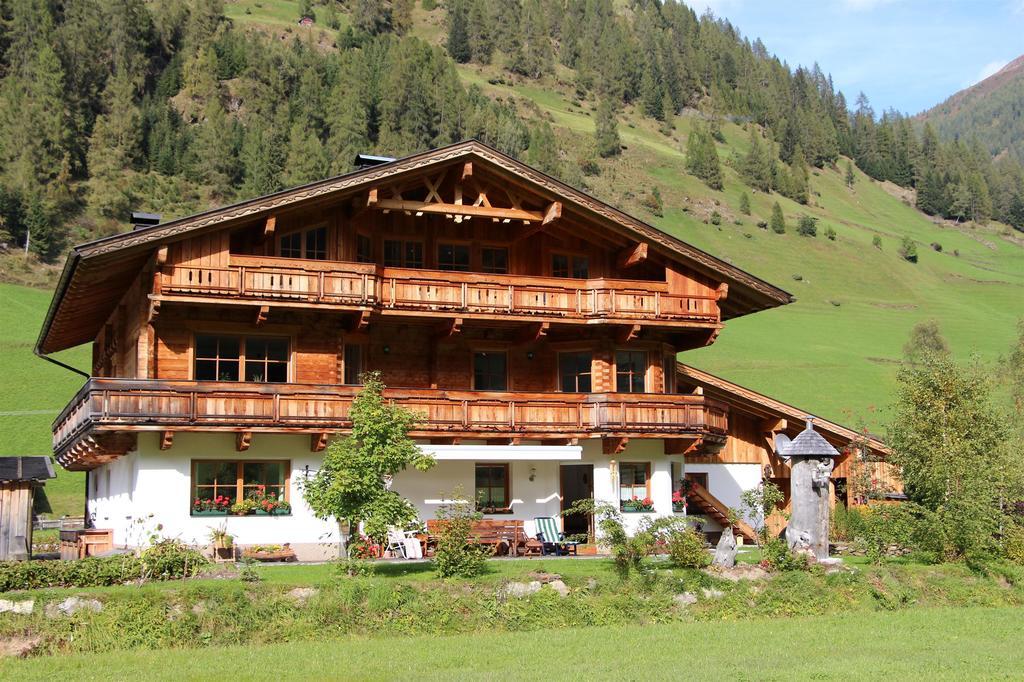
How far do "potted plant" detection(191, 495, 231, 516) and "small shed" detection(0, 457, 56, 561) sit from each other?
4274 mm

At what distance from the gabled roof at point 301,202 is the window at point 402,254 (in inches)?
114

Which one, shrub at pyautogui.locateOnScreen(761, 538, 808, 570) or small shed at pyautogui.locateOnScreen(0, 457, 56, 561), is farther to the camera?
small shed at pyautogui.locateOnScreen(0, 457, 56, 561)

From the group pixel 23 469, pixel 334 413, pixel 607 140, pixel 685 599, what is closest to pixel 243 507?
pixel 334 413

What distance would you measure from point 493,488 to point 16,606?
50.7 feet

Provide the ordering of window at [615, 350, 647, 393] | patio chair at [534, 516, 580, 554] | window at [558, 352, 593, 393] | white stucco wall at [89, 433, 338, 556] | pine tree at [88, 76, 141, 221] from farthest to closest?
1. pine tree at [88, 76, 141, 221]
2. window at [615, 350, 647, 393]
3. window at [558, 352, 593, 393]
4. patio chair at [534, 516, 580, 554]
5. white stucco wall at [89, 433, 338, 556]

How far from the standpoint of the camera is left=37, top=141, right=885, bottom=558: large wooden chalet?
3019cm

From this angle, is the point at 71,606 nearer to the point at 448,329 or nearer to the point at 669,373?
the point at 448,329

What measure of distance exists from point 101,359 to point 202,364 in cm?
968

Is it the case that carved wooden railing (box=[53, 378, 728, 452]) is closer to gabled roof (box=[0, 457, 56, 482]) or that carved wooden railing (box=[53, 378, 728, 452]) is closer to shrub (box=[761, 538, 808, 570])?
gabled roof (box=[0, 457, 56, 482])

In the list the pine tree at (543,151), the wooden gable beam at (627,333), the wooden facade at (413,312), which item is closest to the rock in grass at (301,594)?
the wooden facade at (413,312)

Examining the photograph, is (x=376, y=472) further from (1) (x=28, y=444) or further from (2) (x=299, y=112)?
(2) (x=299, y=112)

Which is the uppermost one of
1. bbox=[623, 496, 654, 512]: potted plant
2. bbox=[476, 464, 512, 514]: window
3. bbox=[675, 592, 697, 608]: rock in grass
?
bbox=[476, 464, 512, 514]: window

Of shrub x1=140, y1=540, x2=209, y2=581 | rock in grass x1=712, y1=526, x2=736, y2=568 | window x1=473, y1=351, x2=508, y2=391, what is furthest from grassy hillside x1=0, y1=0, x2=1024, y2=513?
rock in grass x1=712, y1=526, x2=736, y2=568

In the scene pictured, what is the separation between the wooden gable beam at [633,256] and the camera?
3478cm
